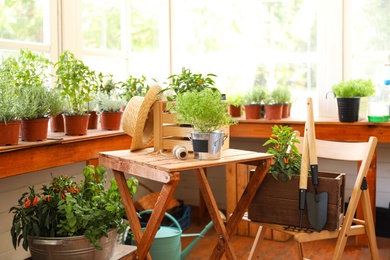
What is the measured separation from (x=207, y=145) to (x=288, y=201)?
56 centimetres

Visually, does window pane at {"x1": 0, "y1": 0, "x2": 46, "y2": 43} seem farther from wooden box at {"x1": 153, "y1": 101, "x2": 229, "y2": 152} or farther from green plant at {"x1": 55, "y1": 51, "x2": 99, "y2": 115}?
wooden box at {"x1": 153, "y1": 101, "x2": 229, "y2": 152}

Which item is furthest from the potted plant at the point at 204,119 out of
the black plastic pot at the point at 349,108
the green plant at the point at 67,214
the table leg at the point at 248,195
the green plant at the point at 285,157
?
the black plastic pot at the point at 349,108

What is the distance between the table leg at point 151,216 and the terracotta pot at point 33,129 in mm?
560

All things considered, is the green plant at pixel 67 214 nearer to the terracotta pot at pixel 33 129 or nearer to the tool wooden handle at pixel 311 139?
the terracotta pot at pixel 33 129

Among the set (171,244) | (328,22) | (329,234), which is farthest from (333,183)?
(328,22)

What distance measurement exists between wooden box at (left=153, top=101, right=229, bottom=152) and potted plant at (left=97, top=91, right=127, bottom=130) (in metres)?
1.01

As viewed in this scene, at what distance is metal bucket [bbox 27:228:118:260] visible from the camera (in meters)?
2.45

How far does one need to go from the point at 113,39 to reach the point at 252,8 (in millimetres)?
1345

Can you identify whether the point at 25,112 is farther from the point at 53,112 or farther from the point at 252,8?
the point at 252,8

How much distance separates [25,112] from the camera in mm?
2725

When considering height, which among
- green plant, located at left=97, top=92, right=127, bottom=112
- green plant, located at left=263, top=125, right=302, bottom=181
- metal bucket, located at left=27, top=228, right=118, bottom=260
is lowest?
metal bucket, located at left=27, top=228, right=118, bottom=260

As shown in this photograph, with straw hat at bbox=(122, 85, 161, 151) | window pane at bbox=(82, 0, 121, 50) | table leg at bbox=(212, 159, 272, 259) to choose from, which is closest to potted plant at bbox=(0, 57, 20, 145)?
straw hat at bbox=(122, 85, 161, 151)

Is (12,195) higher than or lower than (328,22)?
lower

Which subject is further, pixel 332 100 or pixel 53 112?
pixel 332 100
